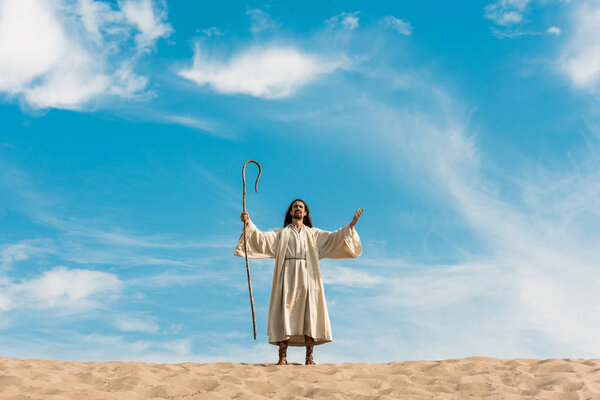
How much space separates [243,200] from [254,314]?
5.35 feet

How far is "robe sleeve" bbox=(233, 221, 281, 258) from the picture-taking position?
9.02 metres

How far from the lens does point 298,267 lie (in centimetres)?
882

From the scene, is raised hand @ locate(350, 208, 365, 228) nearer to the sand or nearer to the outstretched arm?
the outstretched arm

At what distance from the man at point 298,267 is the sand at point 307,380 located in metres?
0.52

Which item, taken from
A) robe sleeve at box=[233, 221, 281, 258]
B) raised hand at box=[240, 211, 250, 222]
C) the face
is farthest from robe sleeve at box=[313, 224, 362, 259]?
raised hand at box=[240, 211, 250, 222]

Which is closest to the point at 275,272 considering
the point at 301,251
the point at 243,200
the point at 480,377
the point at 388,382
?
the point at 301,251

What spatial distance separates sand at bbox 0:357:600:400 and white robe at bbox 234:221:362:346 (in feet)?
1.82

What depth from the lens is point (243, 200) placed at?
898 centimetres

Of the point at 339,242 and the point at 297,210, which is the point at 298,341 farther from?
the point at 297,210

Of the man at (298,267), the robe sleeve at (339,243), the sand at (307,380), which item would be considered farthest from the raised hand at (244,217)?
the sand at (307,380)

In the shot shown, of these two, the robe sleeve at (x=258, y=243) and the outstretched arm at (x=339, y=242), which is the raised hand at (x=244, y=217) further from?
the outstretched arm at (x=339, y=242)

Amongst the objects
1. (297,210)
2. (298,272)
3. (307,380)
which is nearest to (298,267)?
(298,272)

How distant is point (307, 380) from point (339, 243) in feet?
7.54

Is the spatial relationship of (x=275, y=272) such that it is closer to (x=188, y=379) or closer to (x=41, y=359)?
(x=188, y=379)
